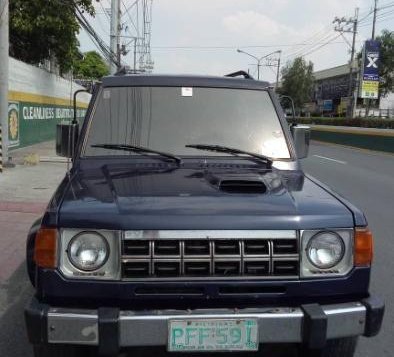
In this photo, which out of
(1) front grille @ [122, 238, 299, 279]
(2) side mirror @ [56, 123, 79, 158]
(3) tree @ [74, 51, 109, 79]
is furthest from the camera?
(3) tree @ [74, 51, 109, 79]

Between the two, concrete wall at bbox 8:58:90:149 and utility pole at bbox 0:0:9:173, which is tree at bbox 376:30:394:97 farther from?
utility pole at bbox 0:0:9:173

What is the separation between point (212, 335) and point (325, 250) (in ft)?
2.54

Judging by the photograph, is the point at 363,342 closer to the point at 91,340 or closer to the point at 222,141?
the point at 222,141

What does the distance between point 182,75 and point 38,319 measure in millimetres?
2596

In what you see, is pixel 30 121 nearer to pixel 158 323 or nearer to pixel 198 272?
pixel 198 272

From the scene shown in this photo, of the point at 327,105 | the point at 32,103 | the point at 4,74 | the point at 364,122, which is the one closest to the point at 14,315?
the point at 4,74

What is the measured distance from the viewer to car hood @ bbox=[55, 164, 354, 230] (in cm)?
311

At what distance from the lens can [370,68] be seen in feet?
155

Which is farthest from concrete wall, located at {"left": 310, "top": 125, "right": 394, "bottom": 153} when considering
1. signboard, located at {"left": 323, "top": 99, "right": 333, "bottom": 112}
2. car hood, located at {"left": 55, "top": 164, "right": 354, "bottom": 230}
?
signboard, located at {"left": 323, "top": 99, "right": 333, "bottom": 112}

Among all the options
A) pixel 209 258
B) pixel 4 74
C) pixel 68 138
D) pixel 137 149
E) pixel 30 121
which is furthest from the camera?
pixel 30 121

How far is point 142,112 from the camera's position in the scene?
15.2ft

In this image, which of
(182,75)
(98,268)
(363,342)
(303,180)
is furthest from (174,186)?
(363,342)

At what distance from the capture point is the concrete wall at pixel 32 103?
18984 millimetres

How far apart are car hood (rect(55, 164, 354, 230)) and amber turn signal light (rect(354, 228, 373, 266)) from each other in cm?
8
